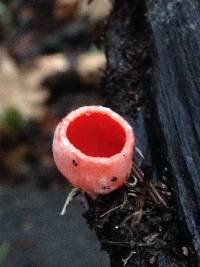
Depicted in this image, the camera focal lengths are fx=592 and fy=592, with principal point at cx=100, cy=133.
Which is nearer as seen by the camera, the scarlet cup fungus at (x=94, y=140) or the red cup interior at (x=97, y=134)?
the scarlet cup fungus at (x=94, y=140)

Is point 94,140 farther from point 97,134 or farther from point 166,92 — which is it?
point 166,92

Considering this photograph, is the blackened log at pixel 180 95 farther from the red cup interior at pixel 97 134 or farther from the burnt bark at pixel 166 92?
the red cup interior at pixel 97 134

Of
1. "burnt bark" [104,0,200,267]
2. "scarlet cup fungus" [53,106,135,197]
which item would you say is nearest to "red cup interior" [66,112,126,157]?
"scarlet cup fungus" [53,106,135,197]

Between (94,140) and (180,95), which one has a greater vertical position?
(180,95)

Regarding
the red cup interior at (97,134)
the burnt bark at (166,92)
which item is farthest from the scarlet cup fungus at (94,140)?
the burnt bark at (166,92)

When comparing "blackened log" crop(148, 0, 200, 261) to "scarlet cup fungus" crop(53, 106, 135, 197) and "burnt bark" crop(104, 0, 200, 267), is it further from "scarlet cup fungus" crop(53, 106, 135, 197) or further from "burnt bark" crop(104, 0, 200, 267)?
"scarlet cup fungus" crop(53, 106, 135, 197)

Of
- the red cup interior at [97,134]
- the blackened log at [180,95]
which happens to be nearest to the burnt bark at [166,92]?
the blackened log at [180,95]

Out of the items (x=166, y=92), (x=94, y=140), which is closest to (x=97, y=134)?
(x=94, y=140)
